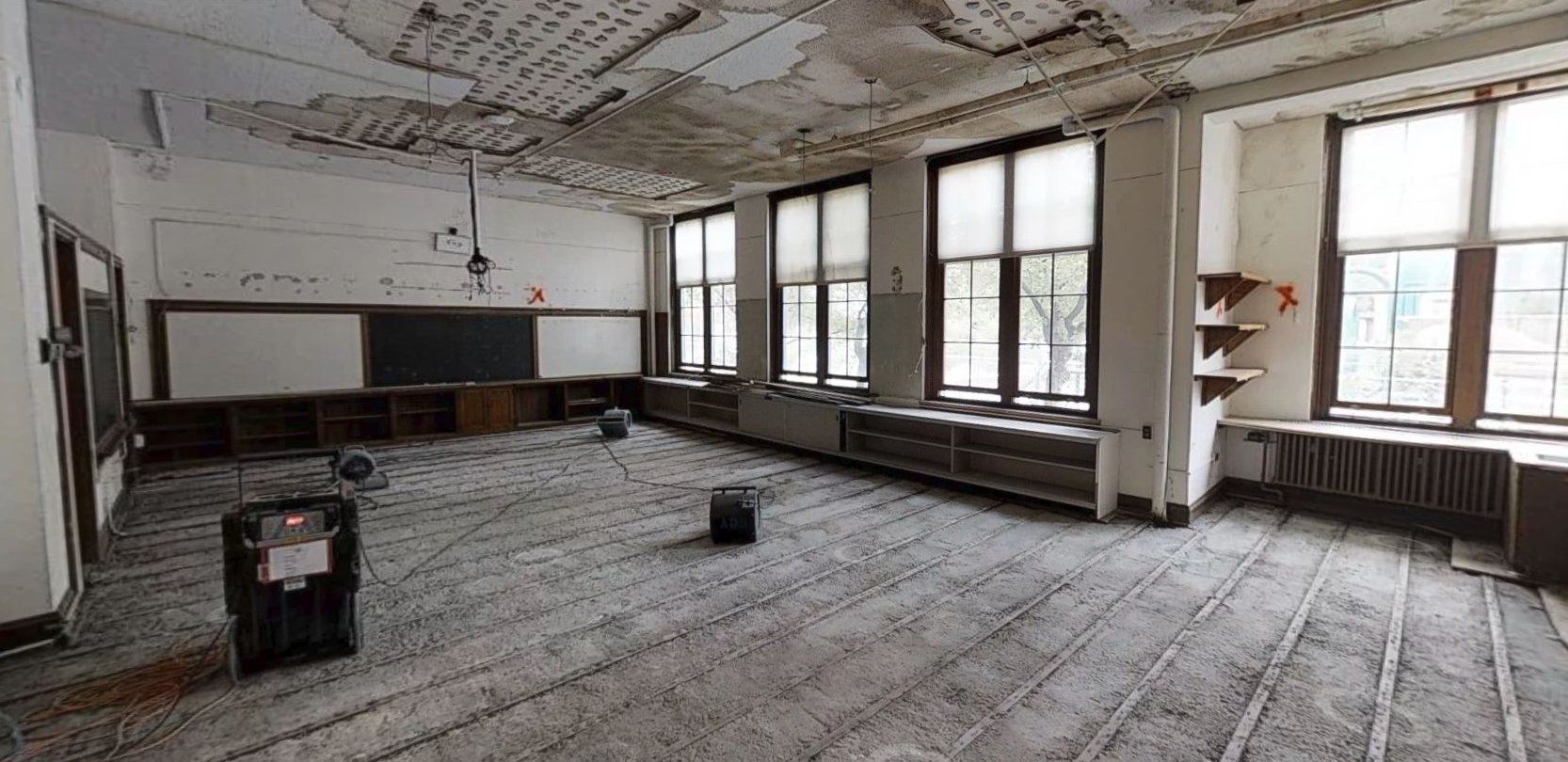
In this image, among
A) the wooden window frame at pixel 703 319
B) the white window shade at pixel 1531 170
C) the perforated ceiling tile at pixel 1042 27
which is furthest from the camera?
the wooden window frame at pixel 703 319

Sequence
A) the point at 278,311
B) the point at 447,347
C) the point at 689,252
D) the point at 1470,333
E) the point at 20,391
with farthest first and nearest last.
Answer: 1. the point at 689,252
2. the point at 447,347
3. the point at 278,311
4. the point at 1470,333
5. the point at 20,391

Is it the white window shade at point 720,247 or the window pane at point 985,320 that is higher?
the white window shade at point 720,247

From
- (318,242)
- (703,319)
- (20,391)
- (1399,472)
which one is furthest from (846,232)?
(20,391)

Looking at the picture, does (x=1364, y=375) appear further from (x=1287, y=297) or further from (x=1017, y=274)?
(x=1017, y=274)

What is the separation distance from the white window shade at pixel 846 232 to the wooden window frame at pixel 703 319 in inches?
66.9

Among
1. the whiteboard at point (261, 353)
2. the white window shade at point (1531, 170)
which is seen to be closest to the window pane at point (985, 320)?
the white window shade at point (1531, 170)

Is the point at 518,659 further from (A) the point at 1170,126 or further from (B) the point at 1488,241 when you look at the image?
(B) the point at 1488,241

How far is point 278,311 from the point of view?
6582mm

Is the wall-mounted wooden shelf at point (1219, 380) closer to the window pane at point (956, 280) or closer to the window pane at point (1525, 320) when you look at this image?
the window pane at point (1525, 320)

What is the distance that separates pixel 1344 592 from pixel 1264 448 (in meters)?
1.78

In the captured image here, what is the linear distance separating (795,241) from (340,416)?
538 centimetres

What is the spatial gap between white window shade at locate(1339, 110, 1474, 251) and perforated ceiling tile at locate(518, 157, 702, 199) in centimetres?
566

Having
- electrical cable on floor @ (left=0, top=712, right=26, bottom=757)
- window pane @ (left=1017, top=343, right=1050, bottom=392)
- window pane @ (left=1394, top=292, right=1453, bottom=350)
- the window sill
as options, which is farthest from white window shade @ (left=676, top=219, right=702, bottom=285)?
electrical cable on floor @ (left=0, top=712, right=26, bottom=757)

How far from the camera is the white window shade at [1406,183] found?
417 cm
